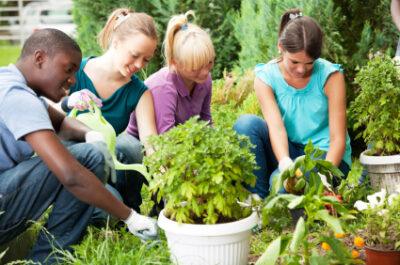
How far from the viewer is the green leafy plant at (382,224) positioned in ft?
8.48

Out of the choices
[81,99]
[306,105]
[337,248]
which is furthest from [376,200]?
[81,99]

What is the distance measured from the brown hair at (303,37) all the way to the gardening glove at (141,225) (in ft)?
3.86

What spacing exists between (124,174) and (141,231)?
0.70 m

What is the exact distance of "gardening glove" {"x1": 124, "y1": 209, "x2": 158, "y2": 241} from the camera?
9.16 feet

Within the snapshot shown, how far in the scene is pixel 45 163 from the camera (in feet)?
8.85

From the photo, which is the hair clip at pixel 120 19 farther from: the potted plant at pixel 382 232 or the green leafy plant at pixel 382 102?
the potted plant at pixel 382 232

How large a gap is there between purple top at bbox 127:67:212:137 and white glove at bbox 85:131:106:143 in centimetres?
42

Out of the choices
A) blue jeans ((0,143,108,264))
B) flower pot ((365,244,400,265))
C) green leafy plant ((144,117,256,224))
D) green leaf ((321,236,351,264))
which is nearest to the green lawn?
blue jeans ((0,143,108,264))

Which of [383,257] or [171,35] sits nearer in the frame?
[383,257]

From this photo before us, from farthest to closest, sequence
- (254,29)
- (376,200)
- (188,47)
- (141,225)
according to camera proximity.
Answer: (254,29) → (188,47) → (141,225) → (376,200)

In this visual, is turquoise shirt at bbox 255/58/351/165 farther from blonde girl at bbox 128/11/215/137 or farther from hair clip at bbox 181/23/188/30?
hair clip at bbox 181/23/188/30

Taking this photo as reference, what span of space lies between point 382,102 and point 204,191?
→ 137 cm

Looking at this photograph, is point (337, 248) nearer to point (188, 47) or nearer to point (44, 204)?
point (44, 204)

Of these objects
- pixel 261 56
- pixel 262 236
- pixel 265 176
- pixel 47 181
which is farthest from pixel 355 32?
pixel 47 181
